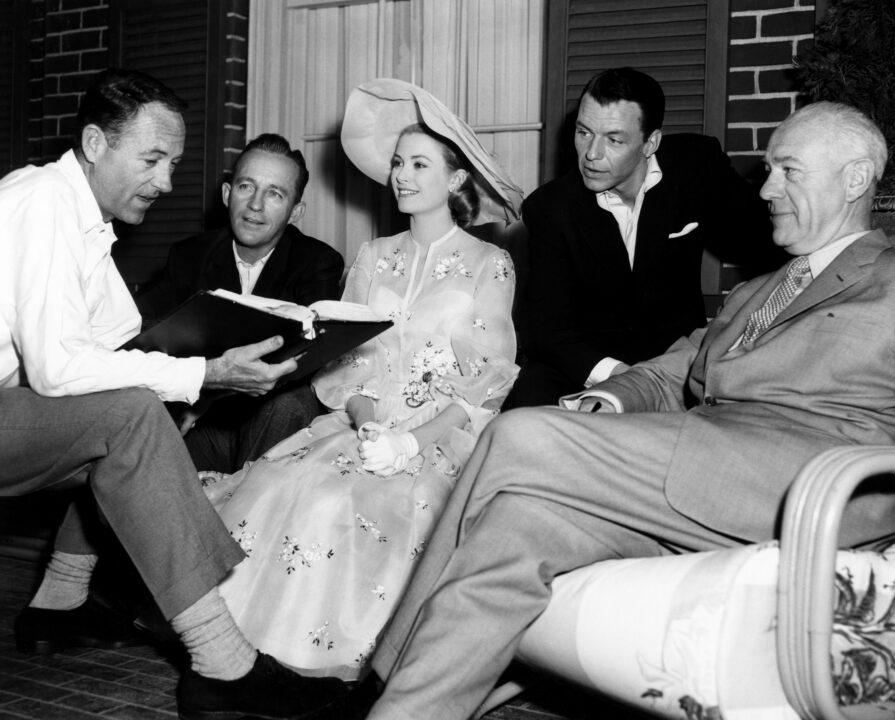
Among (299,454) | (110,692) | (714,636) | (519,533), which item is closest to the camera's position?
(714,636)

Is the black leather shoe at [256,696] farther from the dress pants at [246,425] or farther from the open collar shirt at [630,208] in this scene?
the open collar shirt at [630,208]

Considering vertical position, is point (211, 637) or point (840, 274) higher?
point (840, 274)

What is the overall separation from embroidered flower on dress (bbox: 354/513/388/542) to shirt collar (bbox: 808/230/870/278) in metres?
1.27

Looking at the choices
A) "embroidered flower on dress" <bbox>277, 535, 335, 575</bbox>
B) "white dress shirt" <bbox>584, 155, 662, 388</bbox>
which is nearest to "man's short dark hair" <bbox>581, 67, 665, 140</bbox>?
"white dress shirt" <bbox>584, 155, 662, 388</bbox>

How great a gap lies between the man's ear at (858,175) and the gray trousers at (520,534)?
28.1 inches

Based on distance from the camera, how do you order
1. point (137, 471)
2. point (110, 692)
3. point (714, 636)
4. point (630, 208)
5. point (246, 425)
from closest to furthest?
point (714, 636) < point (137, 471) < point (110, 692) < point (630, 208) < point (246, 425)

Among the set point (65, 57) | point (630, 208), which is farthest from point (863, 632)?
point (65, 57)

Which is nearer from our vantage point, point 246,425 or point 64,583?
point 64,583

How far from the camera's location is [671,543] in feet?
6.69

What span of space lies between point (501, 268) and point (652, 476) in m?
1.23

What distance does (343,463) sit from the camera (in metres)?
2.73

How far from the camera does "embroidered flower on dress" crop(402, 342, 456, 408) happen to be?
9.74 ft

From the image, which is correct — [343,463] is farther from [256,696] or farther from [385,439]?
[256,696]

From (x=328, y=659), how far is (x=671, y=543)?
98 centimetres
